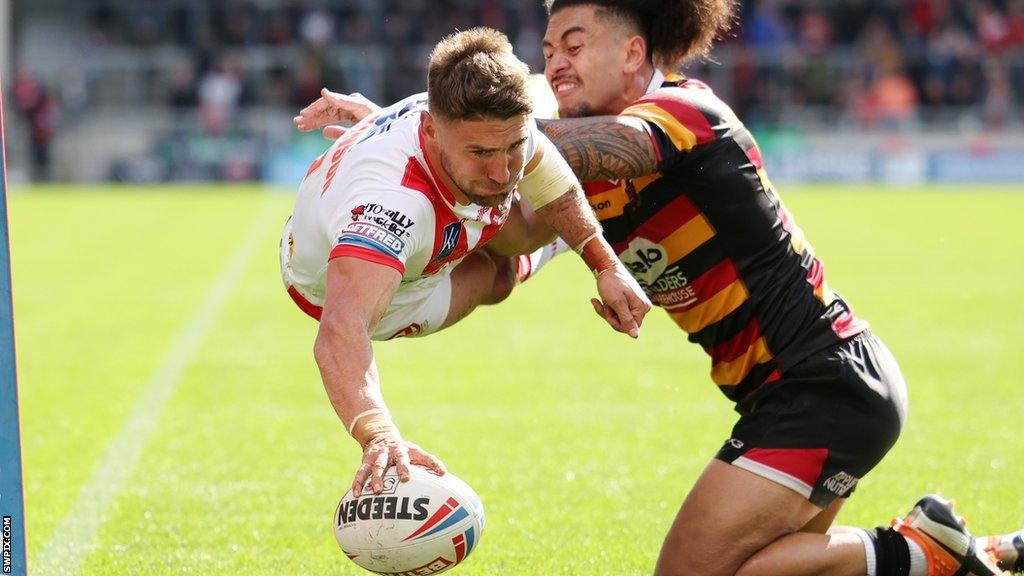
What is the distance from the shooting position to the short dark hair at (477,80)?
4.01m

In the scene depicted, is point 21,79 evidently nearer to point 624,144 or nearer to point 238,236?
point 238,236

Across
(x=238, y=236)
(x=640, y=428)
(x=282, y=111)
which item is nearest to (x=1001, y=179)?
(x=282, y=111)

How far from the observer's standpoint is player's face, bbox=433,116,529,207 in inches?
161

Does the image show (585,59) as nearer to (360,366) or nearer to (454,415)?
(360,366)

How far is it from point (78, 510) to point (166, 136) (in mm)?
23797

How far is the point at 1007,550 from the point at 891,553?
0.64 meters

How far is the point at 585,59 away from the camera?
5031mm

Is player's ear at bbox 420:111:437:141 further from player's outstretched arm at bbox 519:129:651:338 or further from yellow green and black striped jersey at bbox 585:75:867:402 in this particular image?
yellow green and black striped jersey at bbox 585:75:867:402

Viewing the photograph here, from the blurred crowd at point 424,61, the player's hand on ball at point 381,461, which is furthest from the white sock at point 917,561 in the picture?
the blurred crowd at point 424,61

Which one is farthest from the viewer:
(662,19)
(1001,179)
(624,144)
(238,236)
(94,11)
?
(94,11)

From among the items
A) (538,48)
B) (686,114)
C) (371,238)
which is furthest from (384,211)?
(538,48)

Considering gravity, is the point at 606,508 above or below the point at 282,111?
above

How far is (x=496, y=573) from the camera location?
202 inches

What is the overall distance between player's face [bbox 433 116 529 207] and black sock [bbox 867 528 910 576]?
6.31ft
